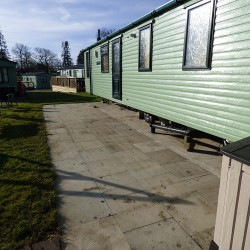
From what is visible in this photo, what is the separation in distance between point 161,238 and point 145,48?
20.6 ft

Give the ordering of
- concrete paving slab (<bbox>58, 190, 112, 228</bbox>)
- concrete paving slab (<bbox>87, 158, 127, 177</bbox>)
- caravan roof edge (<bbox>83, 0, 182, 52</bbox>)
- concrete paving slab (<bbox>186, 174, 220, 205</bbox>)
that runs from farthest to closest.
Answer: caravan roof edge (<bbox>83, 0, 182, 52</bbox>), concrete paving slab (<bbox>87, 158, 127, 177</bbox>), concrete paving slab (<bbox>186, 174, 220, 205</bbox>), concrete paving slab (<bbox>58, 190, 112, 228</bbox>)

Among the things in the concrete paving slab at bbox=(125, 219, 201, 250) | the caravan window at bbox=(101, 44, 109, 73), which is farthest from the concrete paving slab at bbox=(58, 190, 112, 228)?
the caravan window at bbox=(101, 44, 109, 73)

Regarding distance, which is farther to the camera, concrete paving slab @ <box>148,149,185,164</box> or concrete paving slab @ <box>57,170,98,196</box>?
concrete paving slab @ <box>148,149,185,164</box>

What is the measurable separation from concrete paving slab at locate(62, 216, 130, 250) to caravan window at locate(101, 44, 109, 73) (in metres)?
10.1

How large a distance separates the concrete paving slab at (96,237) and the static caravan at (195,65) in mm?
Answer: 2793

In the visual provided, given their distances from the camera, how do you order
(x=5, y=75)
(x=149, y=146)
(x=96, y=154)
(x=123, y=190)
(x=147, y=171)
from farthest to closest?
(x=5, y=75) → (x=149, y=146) → (x=96, y=154) → (x=147, y=171) → (x=123, y=190)

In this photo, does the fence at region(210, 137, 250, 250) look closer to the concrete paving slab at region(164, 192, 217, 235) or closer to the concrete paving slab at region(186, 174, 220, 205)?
the concrete paving slab at region(164, 192, 217, 235)

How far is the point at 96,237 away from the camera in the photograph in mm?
2639

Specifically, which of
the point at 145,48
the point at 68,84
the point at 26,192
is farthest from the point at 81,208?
the point at 68,84

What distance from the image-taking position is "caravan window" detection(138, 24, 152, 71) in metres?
7.21

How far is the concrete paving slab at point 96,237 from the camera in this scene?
8.24 ft

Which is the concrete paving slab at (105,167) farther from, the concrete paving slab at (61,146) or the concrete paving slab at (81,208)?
the concrete paving slab at (61,146)

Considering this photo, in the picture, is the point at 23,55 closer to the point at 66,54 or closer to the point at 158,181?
the point at 66,54

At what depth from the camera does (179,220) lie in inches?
115
